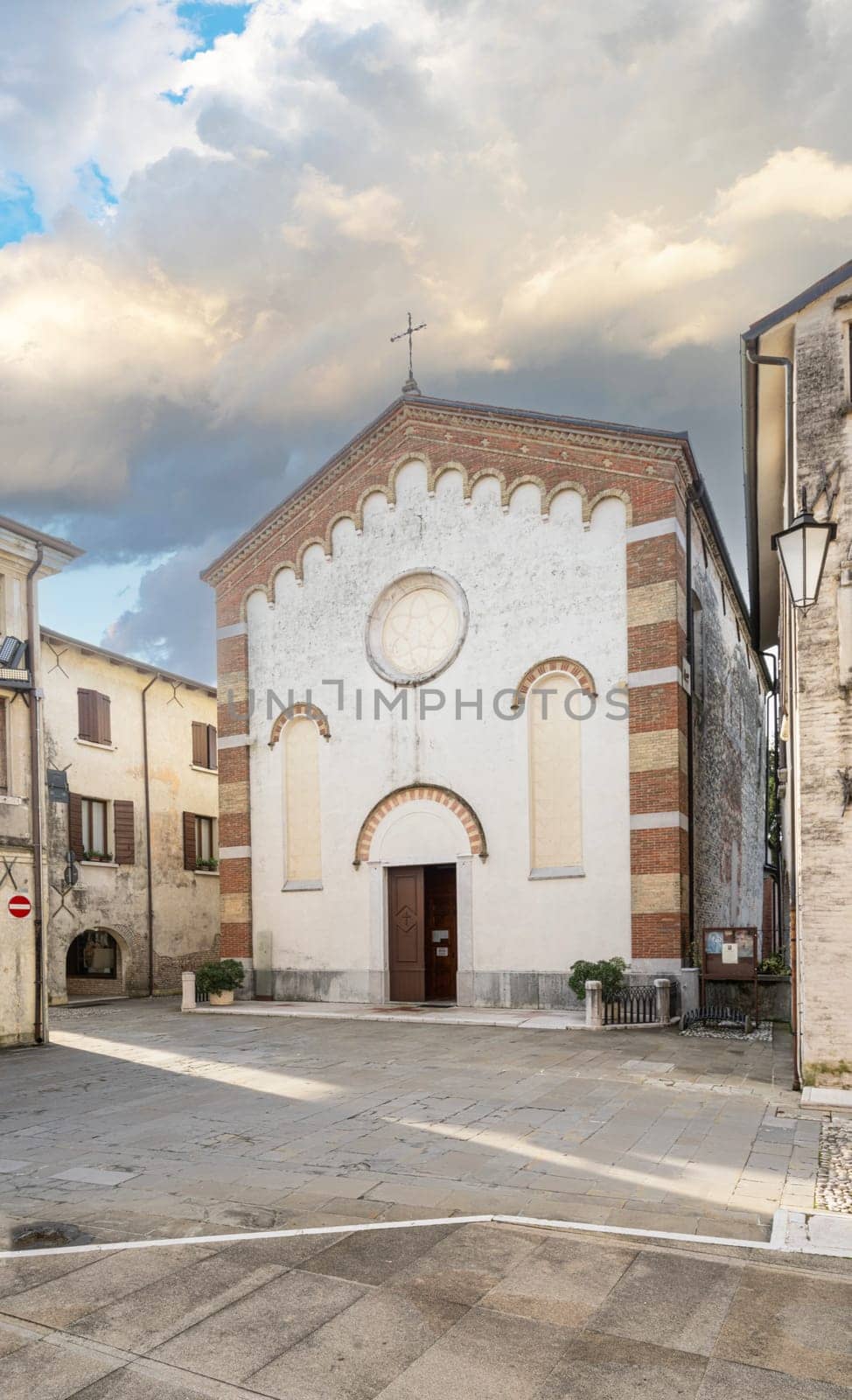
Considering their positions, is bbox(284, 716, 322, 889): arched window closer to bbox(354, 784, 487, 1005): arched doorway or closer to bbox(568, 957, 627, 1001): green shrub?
bbox(354, 784, 487, 1005): arched doorway

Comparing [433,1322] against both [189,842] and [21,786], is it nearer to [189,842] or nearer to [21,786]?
[21,786]

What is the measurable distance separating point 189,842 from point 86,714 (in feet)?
16.0

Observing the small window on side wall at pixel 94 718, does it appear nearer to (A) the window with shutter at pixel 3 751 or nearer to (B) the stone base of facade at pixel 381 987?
(B) the stone base of facade at pixel 381 987

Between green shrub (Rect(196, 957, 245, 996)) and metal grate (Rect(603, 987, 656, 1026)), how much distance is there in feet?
26.9

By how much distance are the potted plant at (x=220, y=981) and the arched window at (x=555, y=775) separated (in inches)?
268

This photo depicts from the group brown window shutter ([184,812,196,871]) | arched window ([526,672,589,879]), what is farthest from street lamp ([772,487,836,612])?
brown window shutter ([184,812,196,871])

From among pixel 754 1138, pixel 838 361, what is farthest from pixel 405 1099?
pixel 838 361

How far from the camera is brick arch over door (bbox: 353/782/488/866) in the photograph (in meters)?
19.8

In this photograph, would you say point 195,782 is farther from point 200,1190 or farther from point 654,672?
point 200,1190

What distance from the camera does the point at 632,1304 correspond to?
5070mm

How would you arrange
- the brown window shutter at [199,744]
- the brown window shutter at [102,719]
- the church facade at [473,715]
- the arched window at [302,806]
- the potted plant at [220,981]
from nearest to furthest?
the church facade at [473,715]
the potted plant at [220,981]
the arched window at [302,806]
the brown window shutter at [102,719]
the brown window shutter at [199,744]

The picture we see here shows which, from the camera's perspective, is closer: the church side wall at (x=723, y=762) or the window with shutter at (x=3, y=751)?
the window with shutter at (x=3, y=751)

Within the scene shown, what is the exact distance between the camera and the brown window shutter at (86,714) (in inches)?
985

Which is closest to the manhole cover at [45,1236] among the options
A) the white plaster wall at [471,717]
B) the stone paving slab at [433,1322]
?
the stone paving slab at [433,1322]
